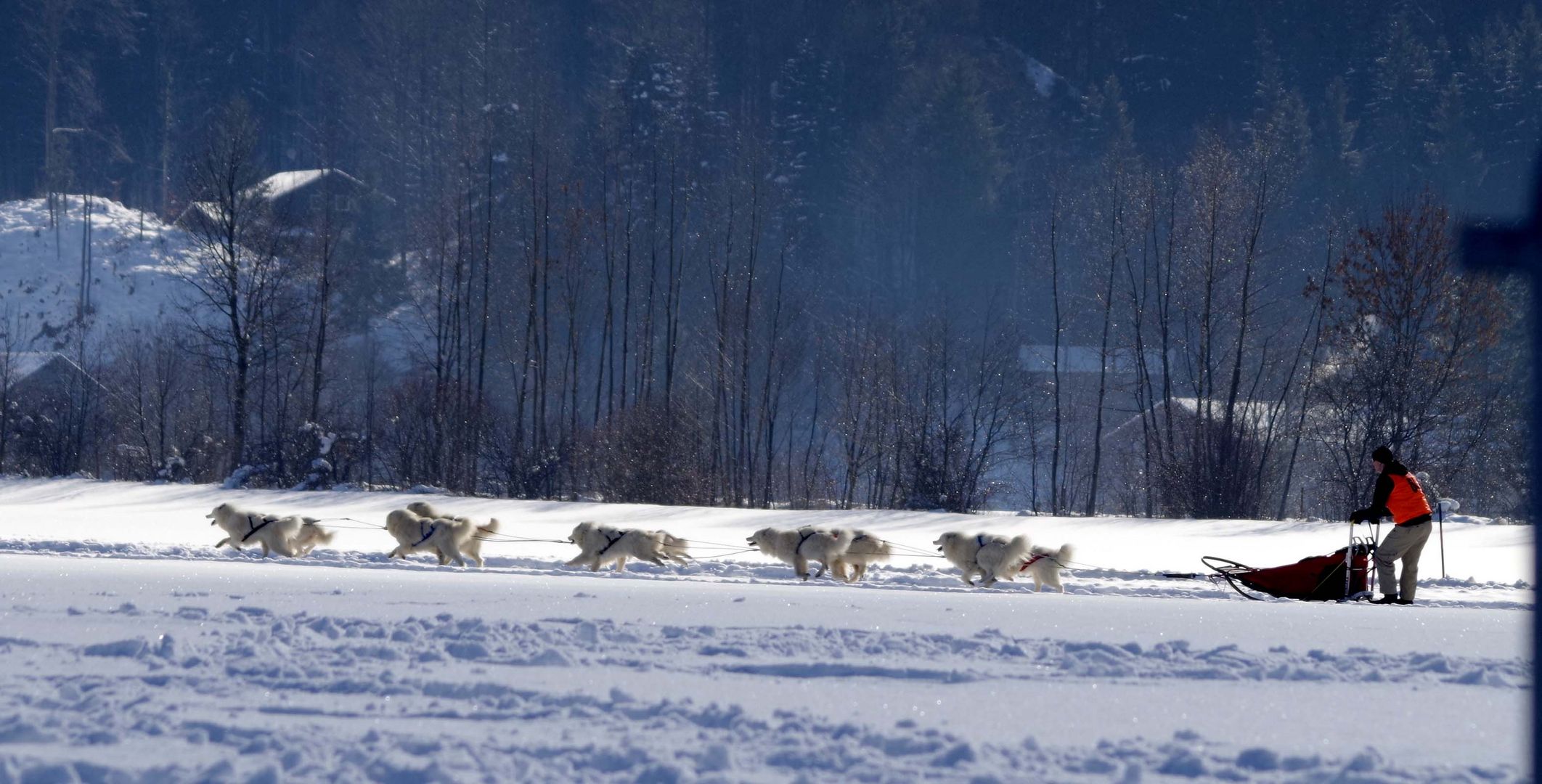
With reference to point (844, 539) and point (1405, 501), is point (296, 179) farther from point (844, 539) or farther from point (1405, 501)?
point (1405, 501)

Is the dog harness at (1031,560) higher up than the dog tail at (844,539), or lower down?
lower down

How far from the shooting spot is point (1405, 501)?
1007 centimetres

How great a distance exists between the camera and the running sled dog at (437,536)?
12172 mm

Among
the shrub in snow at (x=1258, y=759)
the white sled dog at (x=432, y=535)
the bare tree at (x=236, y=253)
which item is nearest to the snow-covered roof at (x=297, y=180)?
the bare tree at (x=236, y=253)

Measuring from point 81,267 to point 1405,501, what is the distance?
45.3 meters

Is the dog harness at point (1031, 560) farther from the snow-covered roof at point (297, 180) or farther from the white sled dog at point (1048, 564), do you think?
the snow-covered roof at point (297, 180)

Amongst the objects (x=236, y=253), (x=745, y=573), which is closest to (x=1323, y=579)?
(x=745, y=573)

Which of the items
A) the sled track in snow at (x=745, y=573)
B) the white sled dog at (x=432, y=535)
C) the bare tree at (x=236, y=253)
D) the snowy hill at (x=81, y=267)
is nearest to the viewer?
the sled track in snow at (x=745, y=573)

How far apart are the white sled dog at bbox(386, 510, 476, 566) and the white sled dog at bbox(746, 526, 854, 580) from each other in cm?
271

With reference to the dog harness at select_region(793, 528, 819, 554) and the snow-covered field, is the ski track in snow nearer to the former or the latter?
the snow-covered field

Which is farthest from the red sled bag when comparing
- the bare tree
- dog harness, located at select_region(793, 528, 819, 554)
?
the bare tree

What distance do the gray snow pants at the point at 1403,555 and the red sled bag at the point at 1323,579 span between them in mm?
109

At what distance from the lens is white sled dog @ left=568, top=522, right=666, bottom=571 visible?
1195 cm

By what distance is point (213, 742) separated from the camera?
16.3ft
